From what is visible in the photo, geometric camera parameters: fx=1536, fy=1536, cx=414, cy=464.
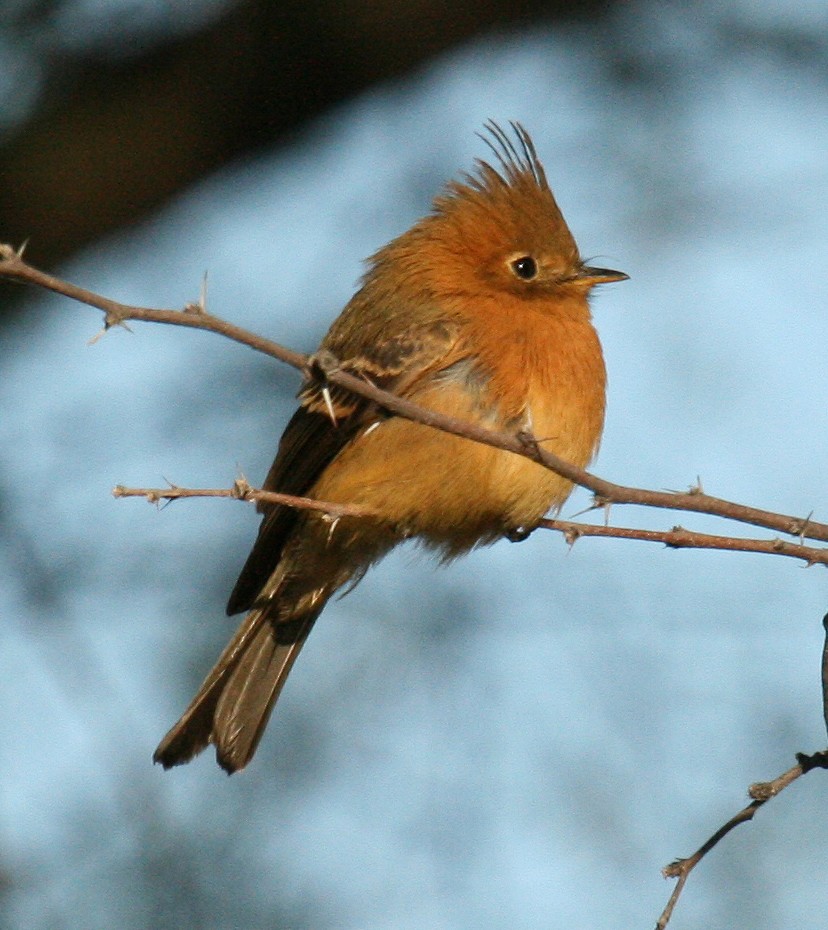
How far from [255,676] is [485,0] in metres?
3.39

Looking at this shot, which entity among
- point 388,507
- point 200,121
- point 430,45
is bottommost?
point 388,507

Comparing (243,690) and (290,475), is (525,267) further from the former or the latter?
(243,690)

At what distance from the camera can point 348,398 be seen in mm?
5332

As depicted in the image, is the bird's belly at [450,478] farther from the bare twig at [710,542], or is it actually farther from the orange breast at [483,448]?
the bare twig at [710,542]

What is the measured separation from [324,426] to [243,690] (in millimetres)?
1031

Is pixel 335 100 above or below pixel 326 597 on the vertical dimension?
above

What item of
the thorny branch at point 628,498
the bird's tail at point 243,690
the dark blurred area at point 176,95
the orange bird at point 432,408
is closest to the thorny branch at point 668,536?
the thorny branch at point 628,498

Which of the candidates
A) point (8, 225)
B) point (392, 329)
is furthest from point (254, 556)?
point (8, 225)

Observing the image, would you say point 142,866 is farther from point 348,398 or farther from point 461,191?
point 461,191

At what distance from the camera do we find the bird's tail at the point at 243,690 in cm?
540

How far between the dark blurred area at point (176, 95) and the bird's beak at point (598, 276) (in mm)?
1857

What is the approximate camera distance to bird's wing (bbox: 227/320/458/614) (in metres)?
5.24

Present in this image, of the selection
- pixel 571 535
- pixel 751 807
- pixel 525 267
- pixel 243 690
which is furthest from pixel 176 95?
pixel 751 807

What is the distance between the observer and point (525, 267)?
577 cm
